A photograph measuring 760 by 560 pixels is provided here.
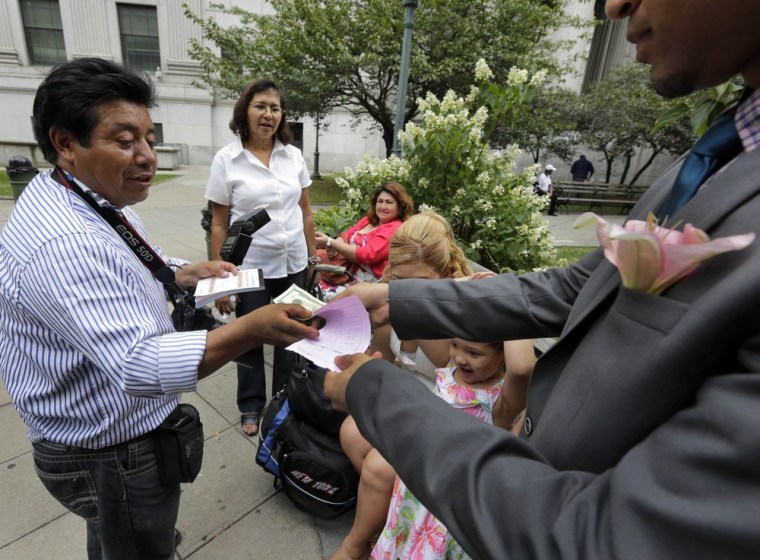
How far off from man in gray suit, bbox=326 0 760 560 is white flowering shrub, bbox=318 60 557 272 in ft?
9.23

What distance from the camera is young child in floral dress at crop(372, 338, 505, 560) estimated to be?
1.74m

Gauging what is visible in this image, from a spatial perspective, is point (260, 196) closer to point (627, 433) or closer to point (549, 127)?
point (627, 433)

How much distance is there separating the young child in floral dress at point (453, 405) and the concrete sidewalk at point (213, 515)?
23.5 inches

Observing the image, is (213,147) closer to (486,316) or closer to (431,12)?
(431,12)

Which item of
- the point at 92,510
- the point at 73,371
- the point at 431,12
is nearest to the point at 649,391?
the point at 73,371

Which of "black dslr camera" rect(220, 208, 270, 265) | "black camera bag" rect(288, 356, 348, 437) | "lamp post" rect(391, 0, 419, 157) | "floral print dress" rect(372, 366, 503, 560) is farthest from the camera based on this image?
"lamp post" rect(391, 0, 419, 157)

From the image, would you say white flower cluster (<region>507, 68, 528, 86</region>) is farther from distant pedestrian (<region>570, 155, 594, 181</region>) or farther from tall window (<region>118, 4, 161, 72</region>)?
tall window (<region>118, 4, 161, 72</region>)

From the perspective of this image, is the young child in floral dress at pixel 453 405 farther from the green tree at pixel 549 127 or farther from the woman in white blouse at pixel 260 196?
the green tree at pixel 549 127

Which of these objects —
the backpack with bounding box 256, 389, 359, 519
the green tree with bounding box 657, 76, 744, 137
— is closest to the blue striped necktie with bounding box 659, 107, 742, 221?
the green tree with bounding box 657, 76, 744, 137

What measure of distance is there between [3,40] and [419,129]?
2453 cm

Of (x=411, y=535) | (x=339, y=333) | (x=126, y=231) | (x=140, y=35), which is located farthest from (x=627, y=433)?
(x=140, y=35)

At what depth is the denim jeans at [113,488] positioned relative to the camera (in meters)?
1.41

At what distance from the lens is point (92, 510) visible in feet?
4.91

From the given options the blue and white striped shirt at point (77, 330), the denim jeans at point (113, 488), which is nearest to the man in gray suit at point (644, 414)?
the blue and white striped shirt at point (77, 330)
